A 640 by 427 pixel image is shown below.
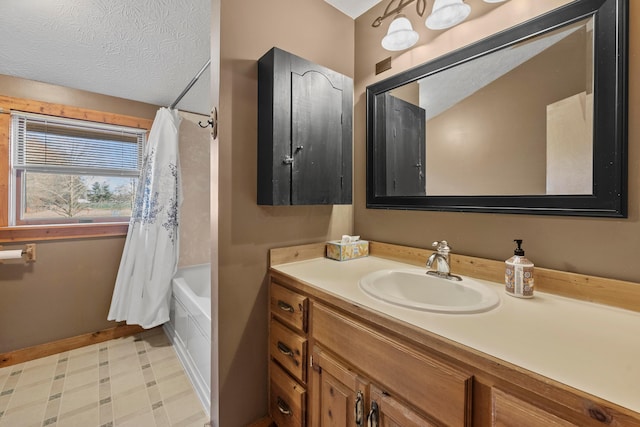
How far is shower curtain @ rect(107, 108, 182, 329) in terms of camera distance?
7.18ft

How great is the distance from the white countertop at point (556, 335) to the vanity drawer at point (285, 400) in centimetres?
55

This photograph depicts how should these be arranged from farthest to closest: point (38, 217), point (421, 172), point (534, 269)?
point (38, 217)
point (421, 172)
point (534, 269)

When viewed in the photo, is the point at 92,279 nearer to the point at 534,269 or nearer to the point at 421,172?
the point at 421,172

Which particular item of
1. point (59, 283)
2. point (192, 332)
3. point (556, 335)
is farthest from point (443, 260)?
point (59, 283)

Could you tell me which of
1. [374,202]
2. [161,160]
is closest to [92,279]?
[161,160]

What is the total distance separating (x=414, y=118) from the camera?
1.43 meters

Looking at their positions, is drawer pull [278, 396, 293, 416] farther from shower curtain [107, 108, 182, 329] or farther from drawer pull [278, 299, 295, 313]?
shower curtain [107, 108, 182, 329]

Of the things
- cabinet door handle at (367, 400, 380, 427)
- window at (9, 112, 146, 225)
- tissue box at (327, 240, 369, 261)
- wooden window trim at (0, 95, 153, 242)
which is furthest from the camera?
window at (9, 112, 146, 225)

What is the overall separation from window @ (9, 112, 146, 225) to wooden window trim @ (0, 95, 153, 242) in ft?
0.20

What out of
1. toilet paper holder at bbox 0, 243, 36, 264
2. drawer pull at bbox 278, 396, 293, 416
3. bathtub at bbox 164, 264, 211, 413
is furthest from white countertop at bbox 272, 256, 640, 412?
toilet paper holder at bbox 0, 243, 36, 264

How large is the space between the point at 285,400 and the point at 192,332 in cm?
93

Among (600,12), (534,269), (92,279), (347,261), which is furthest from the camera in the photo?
(92,279)

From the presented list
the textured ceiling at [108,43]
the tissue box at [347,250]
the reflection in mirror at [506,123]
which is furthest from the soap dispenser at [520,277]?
the textured ceiling at [108,43]

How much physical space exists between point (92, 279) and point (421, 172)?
110 inches
